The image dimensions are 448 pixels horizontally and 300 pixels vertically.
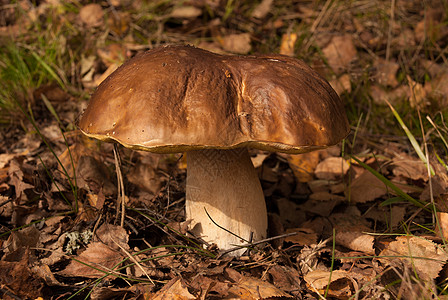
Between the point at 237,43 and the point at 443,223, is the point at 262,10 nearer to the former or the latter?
the point at 237,43

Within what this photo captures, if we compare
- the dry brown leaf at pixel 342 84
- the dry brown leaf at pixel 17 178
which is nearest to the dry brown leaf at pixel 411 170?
the dry brown leaf at pixel 342 84

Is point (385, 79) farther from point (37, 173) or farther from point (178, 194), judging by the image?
point (37, 173)

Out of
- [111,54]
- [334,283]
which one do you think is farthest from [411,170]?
[111,54]

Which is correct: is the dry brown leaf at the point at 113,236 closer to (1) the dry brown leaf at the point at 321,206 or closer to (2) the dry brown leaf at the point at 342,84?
(1) the dry brown leaf at the point at 321,206

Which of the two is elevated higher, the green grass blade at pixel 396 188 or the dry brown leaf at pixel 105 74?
the dry brown leaf at pixel 105 74

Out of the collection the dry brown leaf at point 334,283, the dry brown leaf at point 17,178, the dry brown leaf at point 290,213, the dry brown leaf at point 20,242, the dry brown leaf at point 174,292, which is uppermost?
the dry brown leaf at point 17,178

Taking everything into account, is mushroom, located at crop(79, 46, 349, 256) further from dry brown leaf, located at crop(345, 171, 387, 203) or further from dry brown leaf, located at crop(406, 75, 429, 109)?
dry brown leaf, located at crop(406, 75, 429, 109)

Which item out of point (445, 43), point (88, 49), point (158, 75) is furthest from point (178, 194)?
point (445, 43)
